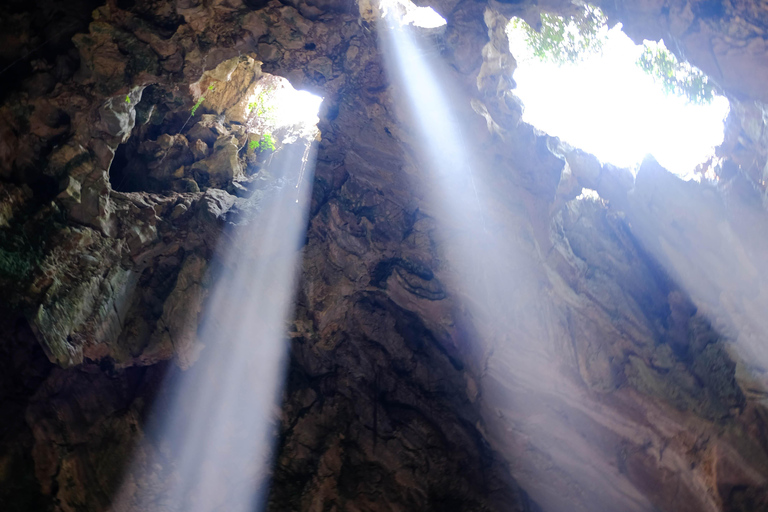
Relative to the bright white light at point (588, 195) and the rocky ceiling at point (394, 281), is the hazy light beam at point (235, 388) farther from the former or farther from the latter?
the bright white light at point (588, 195)

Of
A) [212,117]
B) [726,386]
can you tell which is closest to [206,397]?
[212,117]

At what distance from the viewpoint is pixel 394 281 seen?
947 centimetres

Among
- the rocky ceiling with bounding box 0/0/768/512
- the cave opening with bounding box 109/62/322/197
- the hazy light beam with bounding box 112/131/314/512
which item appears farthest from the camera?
the cave opening with bounding box 109/62/322/197

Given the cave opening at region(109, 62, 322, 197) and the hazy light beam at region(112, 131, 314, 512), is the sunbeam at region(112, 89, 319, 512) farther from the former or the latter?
the cave opening at region(109, 62, 322, 197)

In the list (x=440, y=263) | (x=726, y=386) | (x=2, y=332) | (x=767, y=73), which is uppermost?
(x=767, y=73)

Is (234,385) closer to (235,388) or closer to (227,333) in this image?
(235,388)

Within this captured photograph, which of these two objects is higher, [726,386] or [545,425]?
[726,386]

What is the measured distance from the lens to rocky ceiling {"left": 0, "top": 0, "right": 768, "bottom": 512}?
820 centimetres

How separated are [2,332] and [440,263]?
34.7 feet

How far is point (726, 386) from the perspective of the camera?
8.53 meters

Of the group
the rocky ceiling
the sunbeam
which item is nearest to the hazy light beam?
the sunbeam

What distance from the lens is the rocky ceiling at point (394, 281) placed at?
26.9ft

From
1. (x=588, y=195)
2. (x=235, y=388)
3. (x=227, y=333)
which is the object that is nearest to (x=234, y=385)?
(x=235, y=388)

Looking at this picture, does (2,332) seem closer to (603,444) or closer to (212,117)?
(212,117)
